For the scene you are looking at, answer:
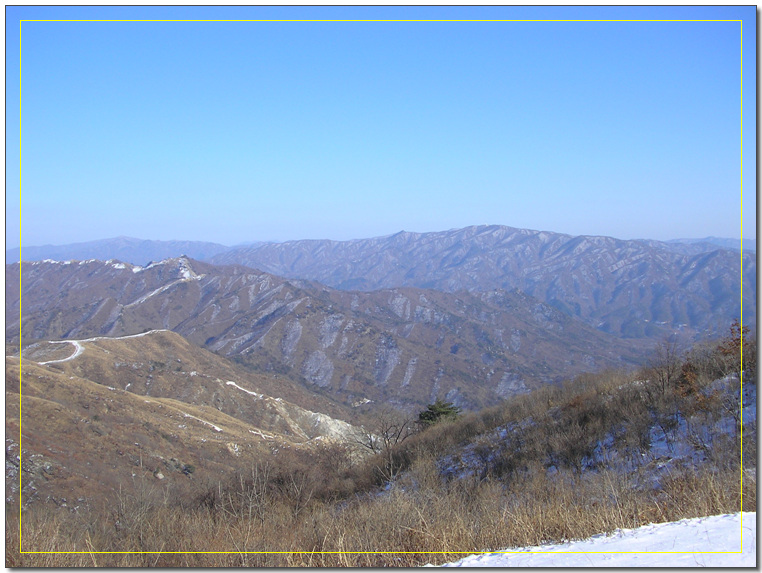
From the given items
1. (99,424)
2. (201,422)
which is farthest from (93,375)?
(99,424)

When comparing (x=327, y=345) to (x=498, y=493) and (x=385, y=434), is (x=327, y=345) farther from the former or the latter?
(x=498, y=493)

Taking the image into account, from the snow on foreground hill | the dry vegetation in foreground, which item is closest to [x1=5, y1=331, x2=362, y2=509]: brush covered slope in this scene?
the dry vegetation in foreground

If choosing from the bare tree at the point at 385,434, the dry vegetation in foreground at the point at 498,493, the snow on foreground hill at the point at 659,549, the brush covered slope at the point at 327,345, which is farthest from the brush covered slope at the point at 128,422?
the brush covered slope at the point at 327,345

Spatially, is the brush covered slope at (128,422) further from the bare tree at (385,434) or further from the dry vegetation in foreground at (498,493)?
the bare tree at (385,434)

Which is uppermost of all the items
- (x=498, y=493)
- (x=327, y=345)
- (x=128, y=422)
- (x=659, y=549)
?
(x=659, y=549)

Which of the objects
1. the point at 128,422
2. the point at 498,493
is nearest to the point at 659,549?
the point at 498,493
